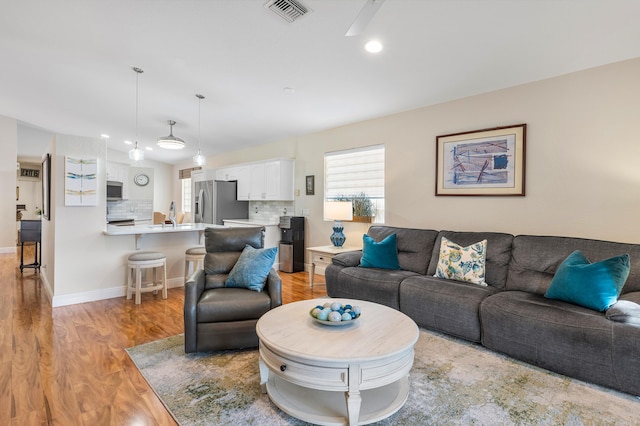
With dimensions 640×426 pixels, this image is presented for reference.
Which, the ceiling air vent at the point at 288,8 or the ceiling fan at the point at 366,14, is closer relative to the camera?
the ceiling fan at the point at 366,14

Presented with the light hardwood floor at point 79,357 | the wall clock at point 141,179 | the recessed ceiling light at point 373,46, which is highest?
the recessed ceiling light at point 373,46

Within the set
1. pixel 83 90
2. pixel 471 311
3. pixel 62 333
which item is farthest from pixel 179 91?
pixel 471 311

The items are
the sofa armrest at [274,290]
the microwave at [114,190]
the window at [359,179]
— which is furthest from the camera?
the microwave at [114,190]

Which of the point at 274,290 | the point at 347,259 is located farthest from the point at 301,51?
the point at 347,259

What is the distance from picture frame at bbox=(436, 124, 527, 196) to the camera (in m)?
3.45

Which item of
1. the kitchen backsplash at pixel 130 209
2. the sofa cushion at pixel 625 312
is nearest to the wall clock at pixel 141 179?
the kitchen backsplash at pixel 130 209

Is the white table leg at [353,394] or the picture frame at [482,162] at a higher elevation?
the picture frame at [482,162]

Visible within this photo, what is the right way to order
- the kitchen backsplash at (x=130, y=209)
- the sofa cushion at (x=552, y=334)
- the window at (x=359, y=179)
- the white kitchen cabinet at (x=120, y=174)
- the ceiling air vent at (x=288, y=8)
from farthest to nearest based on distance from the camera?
the kitchen backsplash at (x=130, y=209)
the white kitchen cabinet at (x=120, y=174)
the window at (x=359, y=179)
the ceiling air vent at (x=288, y=8)
the sofa cushion at (x=552, y=334)

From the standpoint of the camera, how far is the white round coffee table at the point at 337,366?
5.58 feet

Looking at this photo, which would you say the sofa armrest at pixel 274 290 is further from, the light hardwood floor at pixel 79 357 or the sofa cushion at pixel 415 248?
the sofa cushion at pixel 415 248

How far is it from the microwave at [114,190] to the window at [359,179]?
598 cm

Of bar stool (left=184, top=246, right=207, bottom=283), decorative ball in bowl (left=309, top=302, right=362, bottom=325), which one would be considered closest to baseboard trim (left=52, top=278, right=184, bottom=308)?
bar stool (left=184, top=246, right=207, bottom=283)

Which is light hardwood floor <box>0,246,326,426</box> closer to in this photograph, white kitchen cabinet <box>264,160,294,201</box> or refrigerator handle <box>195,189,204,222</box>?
white kitchen cabinet <box>264,160,294,201</box>

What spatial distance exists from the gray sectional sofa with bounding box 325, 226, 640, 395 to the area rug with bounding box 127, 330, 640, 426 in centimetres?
15
